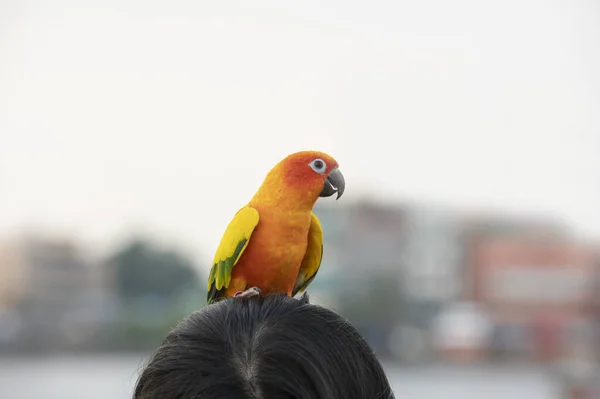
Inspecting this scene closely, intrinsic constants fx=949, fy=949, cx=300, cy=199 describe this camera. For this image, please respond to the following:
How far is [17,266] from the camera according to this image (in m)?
32.6

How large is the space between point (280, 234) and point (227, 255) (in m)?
0.08

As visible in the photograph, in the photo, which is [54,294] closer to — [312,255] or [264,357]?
[312,255]

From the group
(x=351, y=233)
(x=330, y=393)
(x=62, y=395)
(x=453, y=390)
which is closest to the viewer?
(x=330, y=393)

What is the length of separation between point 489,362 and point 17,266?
16.2 metres

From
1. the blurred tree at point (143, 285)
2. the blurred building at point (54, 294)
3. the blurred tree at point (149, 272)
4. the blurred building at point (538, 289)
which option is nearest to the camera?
the blurred building at point (538, 289)

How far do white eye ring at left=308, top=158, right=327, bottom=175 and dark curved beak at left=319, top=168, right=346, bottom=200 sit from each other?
15 mm

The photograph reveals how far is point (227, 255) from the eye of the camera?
3.59 feet

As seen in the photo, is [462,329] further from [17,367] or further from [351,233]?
[17,367]

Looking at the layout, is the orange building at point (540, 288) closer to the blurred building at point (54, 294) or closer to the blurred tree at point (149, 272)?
the blurred tree at point (149, 272)

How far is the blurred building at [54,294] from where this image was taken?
33594 mm

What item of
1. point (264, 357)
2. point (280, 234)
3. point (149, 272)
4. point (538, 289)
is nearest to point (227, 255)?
point (280, 234)

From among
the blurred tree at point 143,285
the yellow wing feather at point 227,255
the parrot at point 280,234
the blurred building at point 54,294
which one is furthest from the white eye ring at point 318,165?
the blurred building at point 54,294

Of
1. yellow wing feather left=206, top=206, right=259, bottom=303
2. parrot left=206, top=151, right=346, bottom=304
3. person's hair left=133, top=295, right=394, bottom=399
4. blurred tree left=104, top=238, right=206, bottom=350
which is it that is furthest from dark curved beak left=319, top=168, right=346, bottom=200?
blurred tree left=104, top=238, right=206, bottom=350

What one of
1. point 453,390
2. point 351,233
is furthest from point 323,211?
point 453,390
